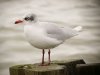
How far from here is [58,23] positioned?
6.46m

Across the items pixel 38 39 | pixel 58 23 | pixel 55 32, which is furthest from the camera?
pixel 58 23

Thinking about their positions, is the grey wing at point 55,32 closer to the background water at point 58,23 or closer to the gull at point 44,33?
the gull at point 44,33

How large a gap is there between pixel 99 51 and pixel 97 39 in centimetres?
72

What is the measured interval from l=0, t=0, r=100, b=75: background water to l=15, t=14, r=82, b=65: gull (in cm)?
234

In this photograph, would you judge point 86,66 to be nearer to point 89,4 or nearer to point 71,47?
point 71,47

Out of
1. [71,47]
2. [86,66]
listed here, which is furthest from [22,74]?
[71,47]

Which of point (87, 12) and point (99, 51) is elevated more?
point (87, 12)

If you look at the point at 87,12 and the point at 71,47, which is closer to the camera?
the point at 71,47

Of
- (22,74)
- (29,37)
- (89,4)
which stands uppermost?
(89,4)

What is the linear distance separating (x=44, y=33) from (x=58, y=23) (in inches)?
166

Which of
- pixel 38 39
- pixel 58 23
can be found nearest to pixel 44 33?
pixel 38 39

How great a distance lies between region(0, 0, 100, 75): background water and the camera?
528 cm

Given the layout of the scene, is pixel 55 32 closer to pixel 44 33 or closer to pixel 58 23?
pixel 44 33

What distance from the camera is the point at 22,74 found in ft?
6.70
